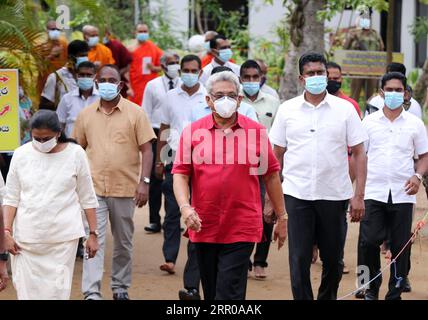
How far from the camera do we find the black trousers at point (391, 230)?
9594 mm

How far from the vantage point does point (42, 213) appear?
799cm

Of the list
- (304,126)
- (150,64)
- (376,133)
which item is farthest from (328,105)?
(150,64)

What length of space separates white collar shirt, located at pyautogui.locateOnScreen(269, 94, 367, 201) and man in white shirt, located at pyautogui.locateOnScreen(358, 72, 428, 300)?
84cm

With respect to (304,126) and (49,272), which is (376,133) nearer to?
(304,126)

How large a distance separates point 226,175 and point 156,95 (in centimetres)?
560

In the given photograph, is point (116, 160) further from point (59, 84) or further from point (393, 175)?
point (59, 84)

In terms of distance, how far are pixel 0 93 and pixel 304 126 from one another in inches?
118

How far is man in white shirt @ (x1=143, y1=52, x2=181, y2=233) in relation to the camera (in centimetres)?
1315

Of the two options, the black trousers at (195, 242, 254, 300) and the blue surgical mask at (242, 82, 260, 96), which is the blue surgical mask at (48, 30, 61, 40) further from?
the black trousers at (195, 242, 254, 300)

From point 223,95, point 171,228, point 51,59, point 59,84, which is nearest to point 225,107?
point 223,95

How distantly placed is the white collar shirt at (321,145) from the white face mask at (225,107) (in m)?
1.18

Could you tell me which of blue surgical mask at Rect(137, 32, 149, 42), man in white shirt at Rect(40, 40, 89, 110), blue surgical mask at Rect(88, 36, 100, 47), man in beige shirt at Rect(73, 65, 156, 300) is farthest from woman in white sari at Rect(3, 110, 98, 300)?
blue surgical mask at Rect(137, 32, 149, 42)

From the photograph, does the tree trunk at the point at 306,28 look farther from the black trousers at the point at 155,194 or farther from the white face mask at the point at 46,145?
the white face mask at the point at 46,145

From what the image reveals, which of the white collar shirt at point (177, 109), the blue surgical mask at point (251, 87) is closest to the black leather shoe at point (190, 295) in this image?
the white collar shirt at point (177, 109)
